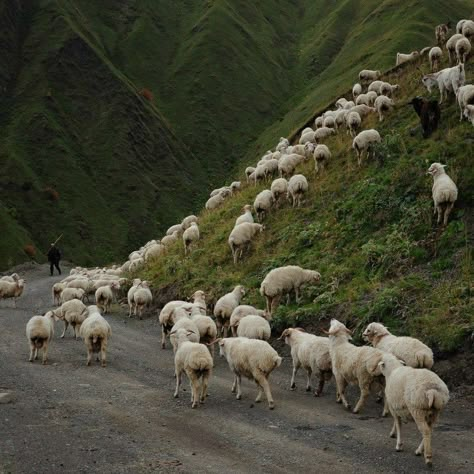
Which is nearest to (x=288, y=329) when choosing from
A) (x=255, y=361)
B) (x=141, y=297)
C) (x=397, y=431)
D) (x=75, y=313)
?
(x=255, y=361)

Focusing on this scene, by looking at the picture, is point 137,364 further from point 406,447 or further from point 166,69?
point 166,69

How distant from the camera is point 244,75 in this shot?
103000 mm

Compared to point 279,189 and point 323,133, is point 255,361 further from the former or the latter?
point 323,133

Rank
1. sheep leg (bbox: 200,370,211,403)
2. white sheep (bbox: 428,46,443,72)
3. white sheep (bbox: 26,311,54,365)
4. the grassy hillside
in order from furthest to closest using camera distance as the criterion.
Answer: white sheep (bbox: 428,46,443,72)
white sheep (bbox: 26,311,54,365)
the grassy hillside
sheep leg (bbox: 200,370,211,403)

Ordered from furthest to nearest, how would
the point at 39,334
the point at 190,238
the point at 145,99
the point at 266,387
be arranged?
1. the point at 145,99
2. the point at 190,238
3. the point at 39,334
4. the point at 266,387

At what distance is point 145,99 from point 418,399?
86140 millimetres

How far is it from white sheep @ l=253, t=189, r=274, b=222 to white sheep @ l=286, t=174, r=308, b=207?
90 centimetres

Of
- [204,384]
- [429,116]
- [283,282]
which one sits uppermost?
[429,116]

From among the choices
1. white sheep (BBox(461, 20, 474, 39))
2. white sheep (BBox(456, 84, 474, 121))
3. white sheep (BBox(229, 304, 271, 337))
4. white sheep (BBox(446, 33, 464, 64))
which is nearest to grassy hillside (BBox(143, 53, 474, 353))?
white sheep (BBox(229, 304, 271, 337))

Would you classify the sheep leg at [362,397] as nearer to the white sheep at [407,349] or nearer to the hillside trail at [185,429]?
the hillside trail at [185,429]

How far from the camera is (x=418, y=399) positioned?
Result: 887cm

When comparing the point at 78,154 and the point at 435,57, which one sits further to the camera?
the point at 78,154

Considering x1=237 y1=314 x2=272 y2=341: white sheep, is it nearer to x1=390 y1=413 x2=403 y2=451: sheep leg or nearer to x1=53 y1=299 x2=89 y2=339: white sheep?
x1=390 y1=413 x2=403 y2=451: sheep leg

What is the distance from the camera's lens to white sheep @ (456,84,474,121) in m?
20.0
